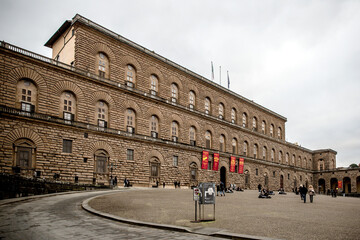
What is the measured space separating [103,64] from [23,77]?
7.87 meters

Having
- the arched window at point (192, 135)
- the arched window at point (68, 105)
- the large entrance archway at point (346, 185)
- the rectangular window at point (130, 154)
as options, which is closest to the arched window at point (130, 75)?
the arched window at point (68, 105)

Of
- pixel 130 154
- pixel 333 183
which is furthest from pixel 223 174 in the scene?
pixel 333 183

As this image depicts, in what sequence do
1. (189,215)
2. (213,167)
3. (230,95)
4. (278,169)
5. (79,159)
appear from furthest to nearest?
(278,169), (230,95), (213,167), (79,159), (189,215)

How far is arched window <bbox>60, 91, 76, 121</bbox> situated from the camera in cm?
2474

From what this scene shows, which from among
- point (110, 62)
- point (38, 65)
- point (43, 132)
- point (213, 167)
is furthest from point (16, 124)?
point (213, 167)

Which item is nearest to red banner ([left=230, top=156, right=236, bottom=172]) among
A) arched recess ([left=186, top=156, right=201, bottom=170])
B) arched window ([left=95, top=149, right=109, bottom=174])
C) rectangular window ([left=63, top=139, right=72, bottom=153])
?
arched recess ([left=186, top=156, right=201, bottom=170])

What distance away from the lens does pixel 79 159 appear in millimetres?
24641

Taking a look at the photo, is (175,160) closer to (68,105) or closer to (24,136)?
(68,105)

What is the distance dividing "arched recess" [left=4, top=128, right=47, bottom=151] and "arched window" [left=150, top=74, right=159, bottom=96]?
13534 millimetres

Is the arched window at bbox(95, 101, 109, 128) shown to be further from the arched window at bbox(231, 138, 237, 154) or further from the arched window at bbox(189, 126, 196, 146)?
the arched window at bbox(231, 138, 237, 154)

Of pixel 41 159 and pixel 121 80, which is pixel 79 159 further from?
pixel 121 80

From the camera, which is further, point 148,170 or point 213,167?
point 213,167

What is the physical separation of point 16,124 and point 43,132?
2.02 metres

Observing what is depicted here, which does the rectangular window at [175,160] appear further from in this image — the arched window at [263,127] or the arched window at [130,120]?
the arched window at [263,127]
